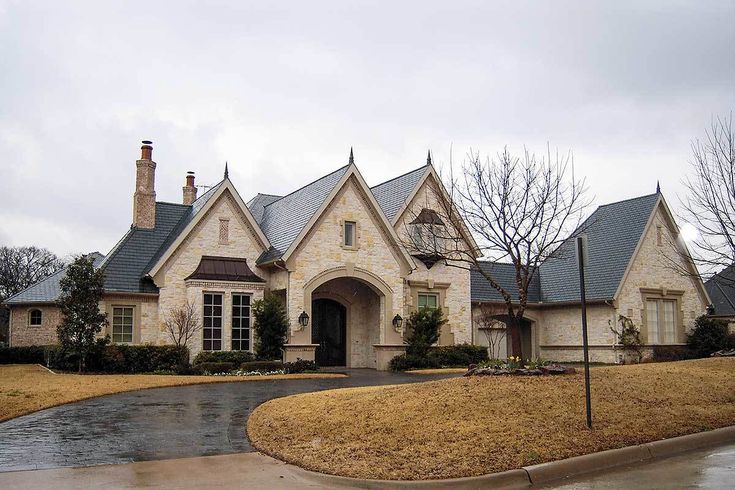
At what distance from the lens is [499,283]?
113 ft

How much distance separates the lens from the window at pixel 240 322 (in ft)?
88.3

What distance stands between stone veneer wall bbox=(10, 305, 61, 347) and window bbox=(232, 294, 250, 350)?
8962mm

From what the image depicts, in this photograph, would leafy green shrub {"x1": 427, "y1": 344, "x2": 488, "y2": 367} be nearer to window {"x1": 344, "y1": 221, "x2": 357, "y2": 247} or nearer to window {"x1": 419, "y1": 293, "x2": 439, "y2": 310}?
window {"x1": 419, "y1": 293, "x2": 439, "y2": 310}

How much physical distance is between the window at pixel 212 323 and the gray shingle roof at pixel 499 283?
A: 12.1 m

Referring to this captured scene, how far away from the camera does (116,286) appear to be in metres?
25.8

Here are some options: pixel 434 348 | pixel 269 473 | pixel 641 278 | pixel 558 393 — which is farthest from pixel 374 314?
pixel 269 473

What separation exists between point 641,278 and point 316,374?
1605 centimetres

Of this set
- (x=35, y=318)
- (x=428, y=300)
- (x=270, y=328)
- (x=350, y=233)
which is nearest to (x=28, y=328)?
(x=35, y=318)

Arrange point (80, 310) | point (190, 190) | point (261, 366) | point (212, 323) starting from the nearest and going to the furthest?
point (80, 310), point (261, 366), point (212, 323), point (190, 190)

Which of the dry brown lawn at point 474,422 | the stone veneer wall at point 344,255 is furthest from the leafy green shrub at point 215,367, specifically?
the dry brown lawn at point 474,422

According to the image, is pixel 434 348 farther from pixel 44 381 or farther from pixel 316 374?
pixel 44 381

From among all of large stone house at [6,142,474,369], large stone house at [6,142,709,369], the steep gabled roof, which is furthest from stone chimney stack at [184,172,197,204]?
the steep gabled roof

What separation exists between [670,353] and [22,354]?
28.1 m

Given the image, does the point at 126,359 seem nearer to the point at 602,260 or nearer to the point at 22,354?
the point at 22,354
